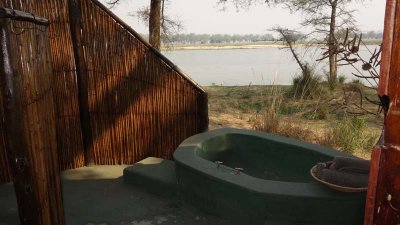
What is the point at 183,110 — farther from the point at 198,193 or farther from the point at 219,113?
the point at 219,113

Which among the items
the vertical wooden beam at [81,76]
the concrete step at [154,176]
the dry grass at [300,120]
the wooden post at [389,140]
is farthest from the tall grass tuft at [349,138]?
the wooden post at [389,140]

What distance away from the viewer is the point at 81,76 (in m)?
3.82

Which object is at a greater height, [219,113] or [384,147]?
[384,147]

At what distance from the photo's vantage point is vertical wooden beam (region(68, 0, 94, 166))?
3682mm

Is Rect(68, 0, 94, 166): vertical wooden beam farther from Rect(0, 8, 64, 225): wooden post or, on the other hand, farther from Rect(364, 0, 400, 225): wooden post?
Rect(364, 0, 400, 225): wooden post

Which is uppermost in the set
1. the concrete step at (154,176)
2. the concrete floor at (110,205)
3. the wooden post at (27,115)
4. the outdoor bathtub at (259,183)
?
the wooden post at (27,115)

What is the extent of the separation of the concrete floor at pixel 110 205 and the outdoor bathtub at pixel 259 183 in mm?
161

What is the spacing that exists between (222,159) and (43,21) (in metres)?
2.86

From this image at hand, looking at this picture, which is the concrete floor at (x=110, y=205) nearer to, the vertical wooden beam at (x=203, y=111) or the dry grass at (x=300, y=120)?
the vertical wooden beam at (x=203, y=111)

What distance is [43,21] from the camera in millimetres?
1408

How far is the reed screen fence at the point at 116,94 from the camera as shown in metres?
3.75

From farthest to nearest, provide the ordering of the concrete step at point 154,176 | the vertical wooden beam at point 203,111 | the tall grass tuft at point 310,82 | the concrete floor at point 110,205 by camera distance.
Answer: the tall grass tuft at point 310,82 → the vertical wooden beam at point 203,111 → the concrete step at point 154,176 → the concrete floor at point 110,205

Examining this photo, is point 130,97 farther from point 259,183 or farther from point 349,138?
point 349,138

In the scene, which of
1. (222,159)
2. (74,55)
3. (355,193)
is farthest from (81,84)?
(355,193)
